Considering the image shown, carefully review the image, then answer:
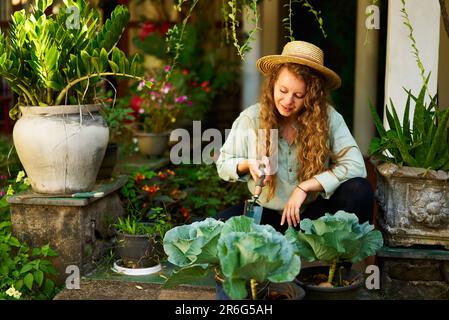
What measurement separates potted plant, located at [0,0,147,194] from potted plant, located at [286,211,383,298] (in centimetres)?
121

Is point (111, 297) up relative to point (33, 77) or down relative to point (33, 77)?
down

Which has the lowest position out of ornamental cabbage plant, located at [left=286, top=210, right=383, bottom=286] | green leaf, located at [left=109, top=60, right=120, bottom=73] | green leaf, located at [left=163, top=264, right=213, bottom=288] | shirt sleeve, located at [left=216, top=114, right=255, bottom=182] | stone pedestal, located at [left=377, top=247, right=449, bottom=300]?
stone pedestal, located at [left=377, top=247, right=449, bottom=300]

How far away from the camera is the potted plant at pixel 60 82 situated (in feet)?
10.8

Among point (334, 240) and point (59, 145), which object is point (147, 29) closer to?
point (59, 145)

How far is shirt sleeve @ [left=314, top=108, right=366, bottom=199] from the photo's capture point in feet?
10.7

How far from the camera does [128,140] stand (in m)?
5.57

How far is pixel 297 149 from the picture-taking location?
3.37 metres

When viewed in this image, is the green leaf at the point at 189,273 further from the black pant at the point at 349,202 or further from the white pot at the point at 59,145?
the white pot at the point at 59,145

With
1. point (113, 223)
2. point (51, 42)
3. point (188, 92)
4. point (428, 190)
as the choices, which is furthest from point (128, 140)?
point (428, 190)

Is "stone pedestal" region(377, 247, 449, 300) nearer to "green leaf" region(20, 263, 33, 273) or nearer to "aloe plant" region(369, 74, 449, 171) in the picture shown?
"aloe plant" region(369, 74, 449, 171)

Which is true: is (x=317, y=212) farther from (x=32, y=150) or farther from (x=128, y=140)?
(x=128, y=140)

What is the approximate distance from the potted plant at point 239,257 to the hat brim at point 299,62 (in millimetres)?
952

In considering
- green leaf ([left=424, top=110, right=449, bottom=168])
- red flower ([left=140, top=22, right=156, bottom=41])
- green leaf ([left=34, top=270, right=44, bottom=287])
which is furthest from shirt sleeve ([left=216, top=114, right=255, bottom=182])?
red flower ([left=140, top=22, right=156, bottom=41])
